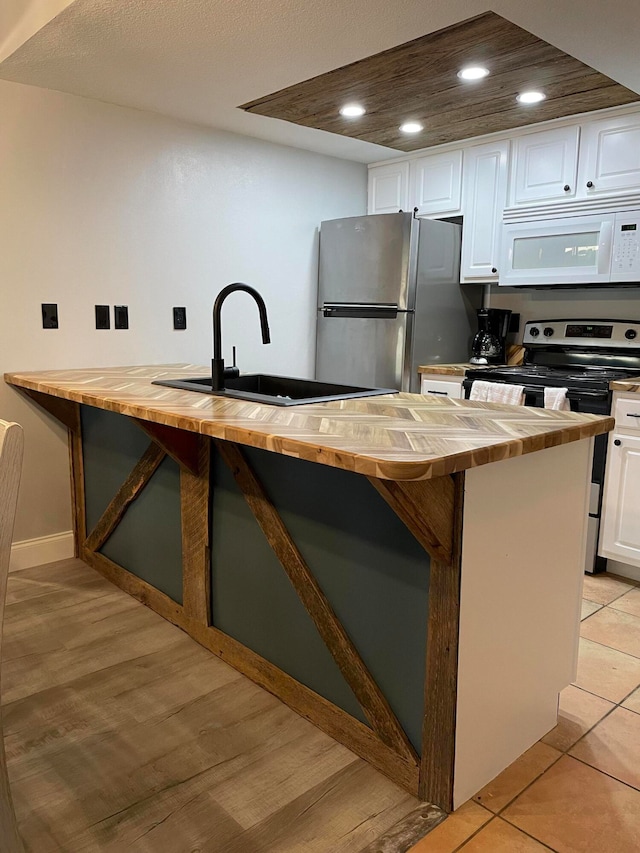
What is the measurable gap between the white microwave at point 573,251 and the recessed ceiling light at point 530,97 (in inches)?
23.4

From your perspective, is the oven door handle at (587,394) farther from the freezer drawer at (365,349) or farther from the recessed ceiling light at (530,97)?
the recessed ceiling light at (530,97)

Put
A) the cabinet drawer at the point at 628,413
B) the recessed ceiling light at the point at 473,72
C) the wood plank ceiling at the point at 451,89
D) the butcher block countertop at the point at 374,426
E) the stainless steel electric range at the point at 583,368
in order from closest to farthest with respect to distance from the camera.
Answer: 1. the butcher block countertop at the point at 374,426
2. the wood plank ceiling at the point at 451,89
3. the recessed ceiling light at the point at 473,72
4. the cabinet drawer at the point at 628,413
5. the stainless steel electric range at the point at 583,368

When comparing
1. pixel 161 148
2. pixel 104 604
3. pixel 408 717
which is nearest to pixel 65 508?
pixel 104 604

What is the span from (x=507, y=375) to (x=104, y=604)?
2.20m

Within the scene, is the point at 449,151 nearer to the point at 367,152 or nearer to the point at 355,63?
the point at 367,152

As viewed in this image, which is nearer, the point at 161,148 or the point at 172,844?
the point at 172,844

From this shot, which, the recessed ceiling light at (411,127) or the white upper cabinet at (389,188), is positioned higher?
the recessed ceiling light at (411,127)

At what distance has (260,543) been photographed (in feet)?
6.92

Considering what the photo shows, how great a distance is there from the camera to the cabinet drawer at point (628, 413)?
113 inches

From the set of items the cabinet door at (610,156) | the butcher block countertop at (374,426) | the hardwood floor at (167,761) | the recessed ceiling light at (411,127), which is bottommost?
the hardwood floor at (167,761)

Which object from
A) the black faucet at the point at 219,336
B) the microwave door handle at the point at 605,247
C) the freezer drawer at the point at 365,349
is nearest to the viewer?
the black faucet at the point at 219,336

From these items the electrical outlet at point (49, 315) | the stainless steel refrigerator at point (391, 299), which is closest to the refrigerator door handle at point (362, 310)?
the stainless steel refrigerator at point (391, 299)

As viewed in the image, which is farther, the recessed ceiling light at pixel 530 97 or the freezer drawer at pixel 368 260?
the freezer drawer at pixel 368 260

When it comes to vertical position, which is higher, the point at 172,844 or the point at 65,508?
the point at 65,508
